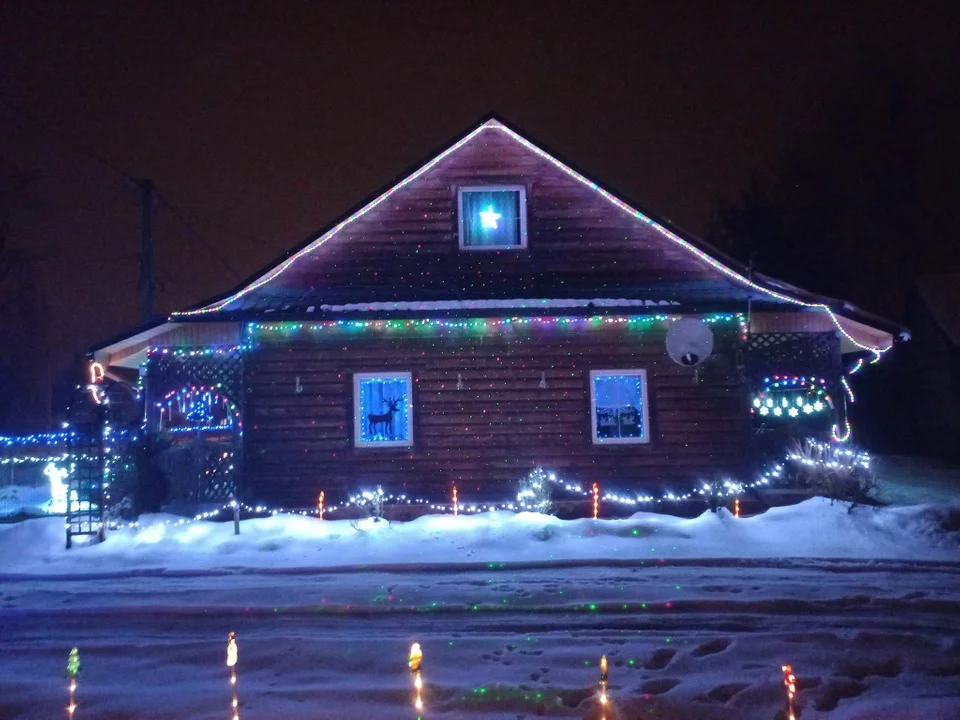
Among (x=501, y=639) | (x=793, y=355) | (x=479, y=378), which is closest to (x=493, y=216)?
(x=479, y=378)

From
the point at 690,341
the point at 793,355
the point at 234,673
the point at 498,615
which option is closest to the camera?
the point at 234,673

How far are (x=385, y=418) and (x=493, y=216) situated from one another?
4368mm

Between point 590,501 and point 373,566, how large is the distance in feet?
15.1

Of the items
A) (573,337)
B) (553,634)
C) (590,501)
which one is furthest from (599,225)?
(553,634)

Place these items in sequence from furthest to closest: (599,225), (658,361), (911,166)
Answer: (911,166) < (599,225) < (658,361)

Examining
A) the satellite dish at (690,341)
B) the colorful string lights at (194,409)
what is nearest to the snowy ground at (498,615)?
the colorful string lights at (194,409)

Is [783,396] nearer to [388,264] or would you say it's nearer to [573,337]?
[573,337]

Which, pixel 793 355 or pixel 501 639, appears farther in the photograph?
pixel 793 355

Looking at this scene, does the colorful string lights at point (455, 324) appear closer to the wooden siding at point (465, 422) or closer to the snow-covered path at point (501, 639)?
the wooden siding at point (465, 422)

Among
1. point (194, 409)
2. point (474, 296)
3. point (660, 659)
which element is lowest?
point (660, 659)

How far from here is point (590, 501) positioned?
13.7m

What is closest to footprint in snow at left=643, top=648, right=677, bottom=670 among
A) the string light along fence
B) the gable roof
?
the gable roof

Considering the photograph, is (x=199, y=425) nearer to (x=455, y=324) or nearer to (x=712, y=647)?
(x=455, y=324)

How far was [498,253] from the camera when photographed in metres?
15.5
